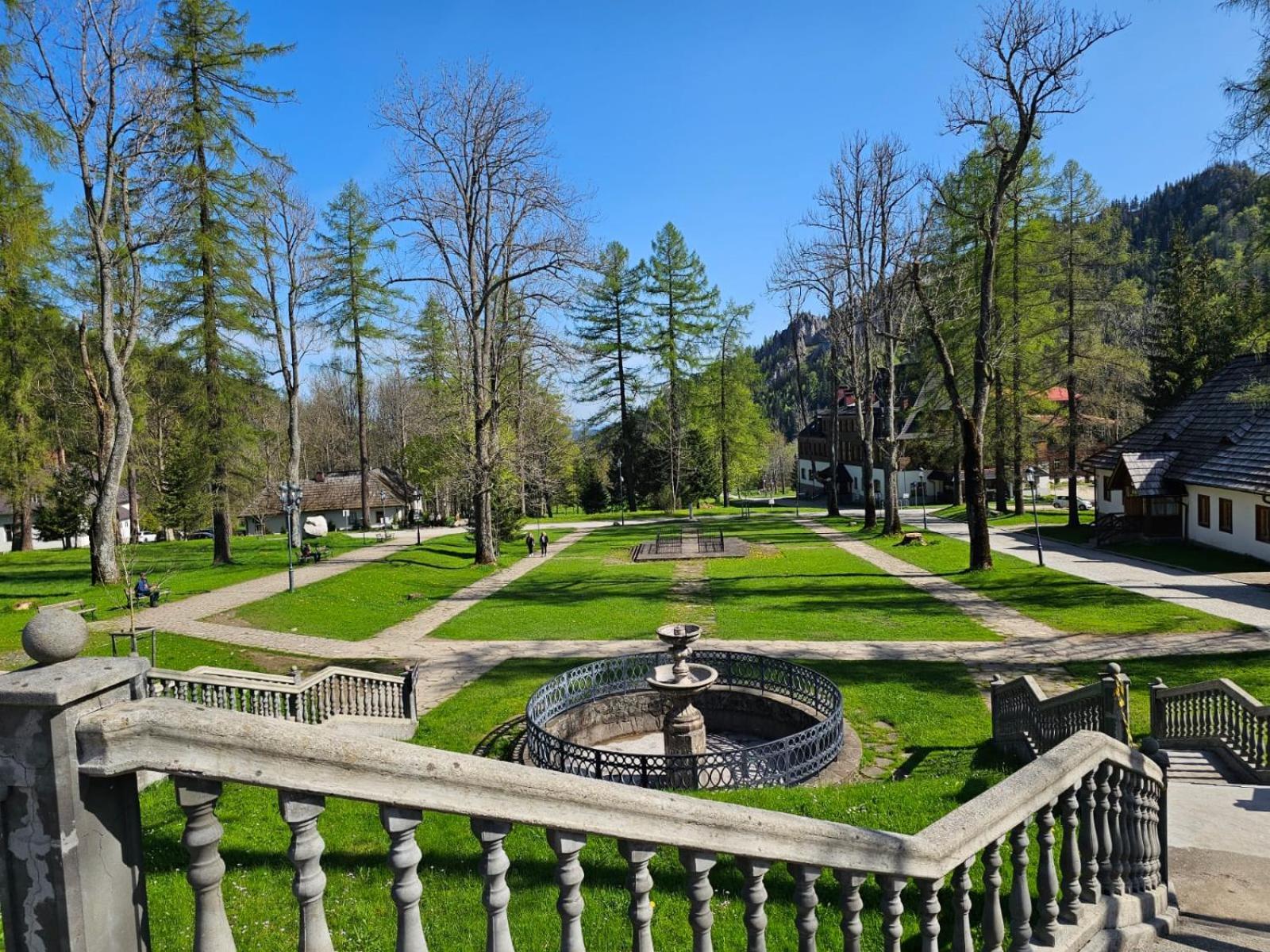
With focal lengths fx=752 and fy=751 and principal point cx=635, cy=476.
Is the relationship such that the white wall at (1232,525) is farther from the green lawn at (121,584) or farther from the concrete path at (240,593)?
the green lawn at (121,584)

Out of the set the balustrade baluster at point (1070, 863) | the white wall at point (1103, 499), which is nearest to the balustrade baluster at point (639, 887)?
the balustrade baluster at point (1070, 863)

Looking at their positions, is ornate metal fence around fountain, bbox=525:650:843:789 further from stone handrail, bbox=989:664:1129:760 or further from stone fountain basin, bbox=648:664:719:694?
stone handrail, bbox=989:664:1129:760

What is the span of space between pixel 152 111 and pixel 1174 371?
50.7 m

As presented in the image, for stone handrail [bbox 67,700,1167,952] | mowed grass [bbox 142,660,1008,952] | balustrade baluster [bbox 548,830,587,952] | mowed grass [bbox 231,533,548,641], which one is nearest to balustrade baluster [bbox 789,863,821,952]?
stone handrail [bbox 67,700,1167,952]

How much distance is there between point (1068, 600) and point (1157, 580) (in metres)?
5.06

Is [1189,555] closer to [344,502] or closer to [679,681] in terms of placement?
[679,681]

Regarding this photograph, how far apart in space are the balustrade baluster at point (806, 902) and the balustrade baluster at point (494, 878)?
3.41 ft

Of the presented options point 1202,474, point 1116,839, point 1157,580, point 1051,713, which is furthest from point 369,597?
point 1202,474

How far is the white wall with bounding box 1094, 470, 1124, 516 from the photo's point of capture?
117 ft

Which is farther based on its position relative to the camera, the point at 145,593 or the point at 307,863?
the point at 145,593

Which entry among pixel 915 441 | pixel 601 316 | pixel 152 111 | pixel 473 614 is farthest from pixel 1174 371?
pixel 152 111

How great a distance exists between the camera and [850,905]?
2869 millimetres

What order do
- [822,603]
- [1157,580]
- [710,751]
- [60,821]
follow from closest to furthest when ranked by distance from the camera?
[60,821] < [710,751] < [822,603] < [1157,580]

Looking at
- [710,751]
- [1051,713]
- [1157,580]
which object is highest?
[1051,713]
